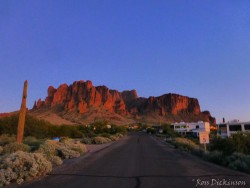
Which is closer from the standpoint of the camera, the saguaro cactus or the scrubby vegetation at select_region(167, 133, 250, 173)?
the scrubby vegetation at select_region(167, 133, 250, 173)

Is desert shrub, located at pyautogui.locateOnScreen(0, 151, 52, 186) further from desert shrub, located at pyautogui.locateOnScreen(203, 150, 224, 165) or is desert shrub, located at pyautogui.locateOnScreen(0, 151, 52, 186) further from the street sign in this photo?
the street sign

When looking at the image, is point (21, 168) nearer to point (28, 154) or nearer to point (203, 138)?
point (28, 154)

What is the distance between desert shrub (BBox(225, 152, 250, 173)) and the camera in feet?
50.8

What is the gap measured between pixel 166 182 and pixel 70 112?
159214 millimetres

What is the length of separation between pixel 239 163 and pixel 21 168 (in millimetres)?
11244

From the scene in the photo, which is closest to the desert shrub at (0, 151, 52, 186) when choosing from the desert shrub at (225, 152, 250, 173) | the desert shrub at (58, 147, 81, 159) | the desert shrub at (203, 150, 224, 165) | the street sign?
the desert shrub at (58, 147, 81, 159)

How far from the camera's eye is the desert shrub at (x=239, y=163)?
1548 centimetres

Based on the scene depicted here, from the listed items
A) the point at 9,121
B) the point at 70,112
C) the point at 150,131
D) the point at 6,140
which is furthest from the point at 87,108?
the point at 6,140

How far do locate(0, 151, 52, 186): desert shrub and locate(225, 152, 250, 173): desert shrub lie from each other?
9.82 m

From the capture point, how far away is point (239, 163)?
16031 mm

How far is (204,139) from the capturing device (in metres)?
25.4

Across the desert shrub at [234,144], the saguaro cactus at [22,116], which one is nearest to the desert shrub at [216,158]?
the desert shrub at [234,144]

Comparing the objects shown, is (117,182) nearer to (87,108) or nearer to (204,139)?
(204,139)

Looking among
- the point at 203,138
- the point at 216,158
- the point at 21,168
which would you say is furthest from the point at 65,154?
the point at 203,138
